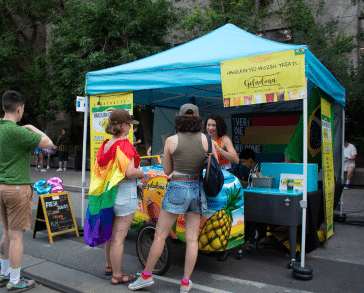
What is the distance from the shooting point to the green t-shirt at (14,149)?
3318 mm

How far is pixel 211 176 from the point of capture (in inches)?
126

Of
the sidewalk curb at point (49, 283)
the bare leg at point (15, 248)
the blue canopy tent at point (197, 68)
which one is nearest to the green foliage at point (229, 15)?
the blue canopy tent at point (197, 68)

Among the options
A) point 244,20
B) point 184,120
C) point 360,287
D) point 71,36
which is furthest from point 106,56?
point 360,287

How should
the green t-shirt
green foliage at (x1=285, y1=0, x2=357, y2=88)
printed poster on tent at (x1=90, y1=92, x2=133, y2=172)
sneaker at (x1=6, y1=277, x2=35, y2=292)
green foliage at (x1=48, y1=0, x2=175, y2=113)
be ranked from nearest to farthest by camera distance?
the green t-shirt → sneaker at (x1=6, y1=277, x2=35, y2=292) → printed poster on tent at (x1=90, y1=92, x2=133, y2=172) → green foliage at (x1=285, y1=0, x2=357, y2=88) → green foliage at (x1=48, y1=0, x2=175, y2=113)

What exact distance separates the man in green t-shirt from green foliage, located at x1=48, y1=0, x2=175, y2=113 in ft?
30.3

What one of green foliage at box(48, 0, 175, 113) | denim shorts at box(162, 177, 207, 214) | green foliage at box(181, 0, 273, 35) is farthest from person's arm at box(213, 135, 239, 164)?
green foliage at box(181, 0, 273, 35)

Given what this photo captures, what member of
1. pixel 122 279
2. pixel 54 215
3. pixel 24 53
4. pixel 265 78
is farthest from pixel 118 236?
pixel 24 53

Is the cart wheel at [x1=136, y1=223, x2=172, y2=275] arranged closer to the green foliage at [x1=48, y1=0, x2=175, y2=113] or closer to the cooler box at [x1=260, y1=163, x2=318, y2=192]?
the cooler box at [x1=260, y1=163, x2=318, y2=192]

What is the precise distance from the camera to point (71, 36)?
549 inches

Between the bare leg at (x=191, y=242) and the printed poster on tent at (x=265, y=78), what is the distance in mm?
1655

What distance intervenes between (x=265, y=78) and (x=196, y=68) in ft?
3.25

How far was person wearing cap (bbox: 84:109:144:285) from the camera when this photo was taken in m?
3.46

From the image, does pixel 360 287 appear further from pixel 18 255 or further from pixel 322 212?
pixel 18 255

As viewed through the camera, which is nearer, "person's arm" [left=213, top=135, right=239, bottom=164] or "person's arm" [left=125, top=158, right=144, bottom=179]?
"person's arm" [left=125, top=158, right=144, bottom=179]
